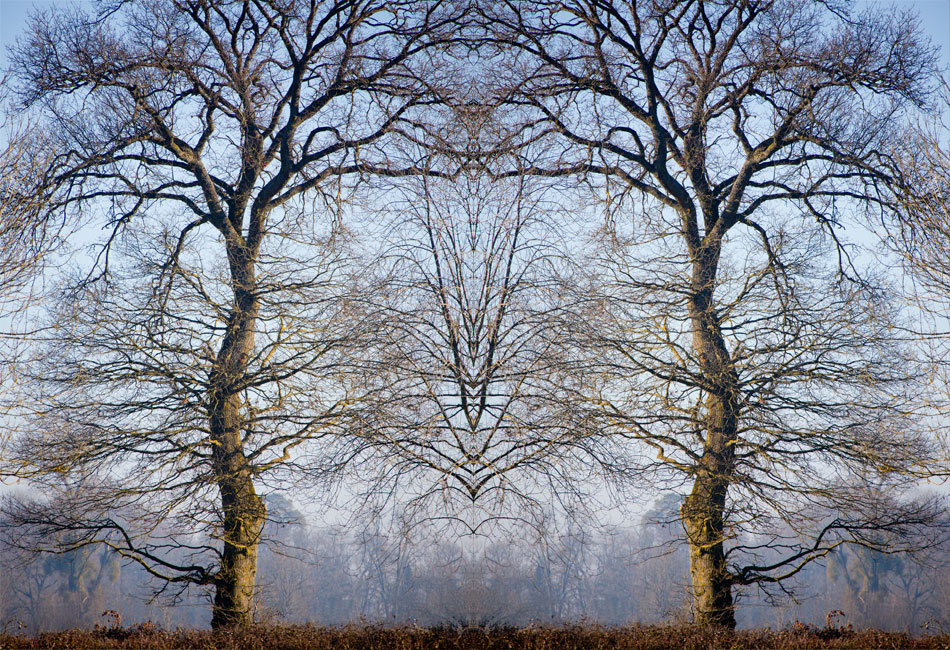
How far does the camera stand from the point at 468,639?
24.9 ft

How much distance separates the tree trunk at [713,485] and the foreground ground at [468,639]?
0.71 m

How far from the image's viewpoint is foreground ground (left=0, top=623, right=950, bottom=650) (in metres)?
7.70

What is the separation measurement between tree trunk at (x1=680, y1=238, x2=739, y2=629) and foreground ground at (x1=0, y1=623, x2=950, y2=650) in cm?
71

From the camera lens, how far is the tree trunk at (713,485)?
9.91 metres

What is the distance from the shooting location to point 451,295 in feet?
31.5

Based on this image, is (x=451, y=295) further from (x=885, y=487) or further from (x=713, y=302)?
(x=885, y=487)

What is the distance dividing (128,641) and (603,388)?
8.43 metres

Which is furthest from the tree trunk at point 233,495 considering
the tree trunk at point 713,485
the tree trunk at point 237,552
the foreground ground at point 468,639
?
the tree trunk at point 713,485

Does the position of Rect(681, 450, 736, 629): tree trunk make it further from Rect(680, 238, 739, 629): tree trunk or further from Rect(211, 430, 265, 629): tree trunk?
Rect(211, 430, 265, 629): tree trunk

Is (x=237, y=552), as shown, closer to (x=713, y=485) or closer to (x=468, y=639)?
(x=468, y=639)

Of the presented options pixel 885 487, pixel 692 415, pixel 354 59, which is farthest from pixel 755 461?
A: pixel 354 59

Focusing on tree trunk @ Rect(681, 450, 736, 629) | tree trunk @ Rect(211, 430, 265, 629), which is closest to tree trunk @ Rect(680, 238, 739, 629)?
tree trunk @ Rect(681, 450, 736, 629)

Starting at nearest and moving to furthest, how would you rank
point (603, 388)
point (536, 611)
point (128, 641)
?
point (536, 611), point (128, 641), point (603, 388)

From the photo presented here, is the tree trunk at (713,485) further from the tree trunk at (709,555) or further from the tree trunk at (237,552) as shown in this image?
the tree trunk at (237,552)
